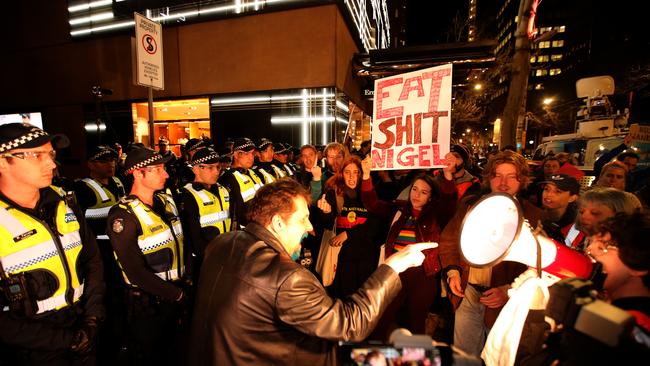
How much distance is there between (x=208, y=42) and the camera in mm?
10266

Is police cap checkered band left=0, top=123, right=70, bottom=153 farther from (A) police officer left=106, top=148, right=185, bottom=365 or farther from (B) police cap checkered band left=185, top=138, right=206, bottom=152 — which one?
(B) police cap checkered band left=185, top=138, right=206, bottom=152

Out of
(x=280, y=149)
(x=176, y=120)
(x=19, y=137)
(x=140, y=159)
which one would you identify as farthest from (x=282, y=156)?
(x=176, y=120)

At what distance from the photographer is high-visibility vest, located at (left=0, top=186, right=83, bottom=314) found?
194cm

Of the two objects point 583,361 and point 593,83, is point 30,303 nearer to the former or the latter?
point 583,361

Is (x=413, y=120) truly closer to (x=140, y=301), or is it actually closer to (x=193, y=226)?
(x=193, y=226)

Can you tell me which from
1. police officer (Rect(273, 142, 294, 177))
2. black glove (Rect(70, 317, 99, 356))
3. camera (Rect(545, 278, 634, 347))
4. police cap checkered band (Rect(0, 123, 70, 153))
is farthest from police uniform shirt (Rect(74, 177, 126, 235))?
camera (Rect(545, 278, 634, 347))

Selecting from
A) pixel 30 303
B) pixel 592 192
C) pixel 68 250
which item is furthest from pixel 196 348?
pixel 592 192

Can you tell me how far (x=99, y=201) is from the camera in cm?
440

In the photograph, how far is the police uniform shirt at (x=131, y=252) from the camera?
8.38ft

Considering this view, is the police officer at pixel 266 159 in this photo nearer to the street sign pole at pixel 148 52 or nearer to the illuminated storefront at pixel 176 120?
the street sign pole at pixel 148 52

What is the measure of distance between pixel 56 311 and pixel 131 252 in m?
0.59

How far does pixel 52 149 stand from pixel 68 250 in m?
0.77

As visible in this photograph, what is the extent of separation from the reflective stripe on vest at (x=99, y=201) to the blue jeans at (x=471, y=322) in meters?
4.73

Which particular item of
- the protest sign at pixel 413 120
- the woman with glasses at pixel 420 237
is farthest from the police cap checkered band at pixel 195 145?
the woman with glasses at pixel 420 237
